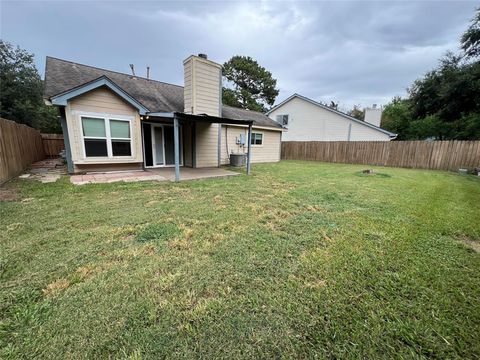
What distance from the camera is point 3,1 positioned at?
8.96 metres

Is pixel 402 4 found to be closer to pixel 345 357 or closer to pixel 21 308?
pixel 345 357

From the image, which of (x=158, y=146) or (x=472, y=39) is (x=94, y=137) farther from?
(x=472, y=39)

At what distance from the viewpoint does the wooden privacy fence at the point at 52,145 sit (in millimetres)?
14352

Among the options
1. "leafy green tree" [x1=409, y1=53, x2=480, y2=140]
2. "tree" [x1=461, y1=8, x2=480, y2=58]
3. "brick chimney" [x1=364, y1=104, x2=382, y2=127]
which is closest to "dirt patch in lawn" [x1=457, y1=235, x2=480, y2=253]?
"leafy green tree" [x1=409, y1=53, x2=480, y2=140]

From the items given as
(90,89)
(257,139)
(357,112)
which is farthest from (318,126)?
(357,112)

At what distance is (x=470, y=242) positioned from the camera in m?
2.90

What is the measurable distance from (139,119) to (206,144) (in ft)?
9.98

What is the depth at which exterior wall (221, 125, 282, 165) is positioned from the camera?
443 inches

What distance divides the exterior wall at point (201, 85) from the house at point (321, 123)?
1143 centimetres

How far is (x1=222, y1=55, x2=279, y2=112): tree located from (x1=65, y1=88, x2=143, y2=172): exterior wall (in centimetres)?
2047

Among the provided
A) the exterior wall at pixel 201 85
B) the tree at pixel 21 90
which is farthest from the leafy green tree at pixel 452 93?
the tree at pixel 21 90

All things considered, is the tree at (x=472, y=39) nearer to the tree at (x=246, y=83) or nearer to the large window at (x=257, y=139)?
the large window at (x=257, y=139)

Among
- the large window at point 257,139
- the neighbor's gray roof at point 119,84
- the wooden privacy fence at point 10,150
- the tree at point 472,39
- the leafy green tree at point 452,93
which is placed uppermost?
the tree at point 472,39

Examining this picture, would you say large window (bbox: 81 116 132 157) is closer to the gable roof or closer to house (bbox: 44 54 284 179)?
house (bbox: 44 54 284 179)
